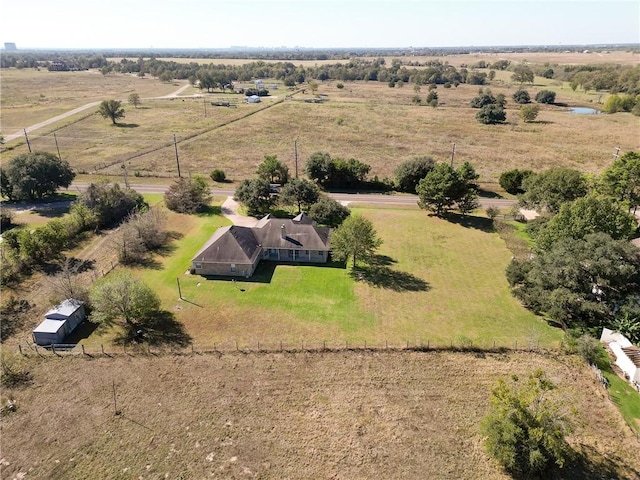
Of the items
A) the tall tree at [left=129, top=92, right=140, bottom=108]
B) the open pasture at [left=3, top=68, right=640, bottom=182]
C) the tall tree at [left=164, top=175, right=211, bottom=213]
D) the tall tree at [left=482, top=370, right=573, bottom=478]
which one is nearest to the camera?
the tall tree at [left=482, top=370, right=573, bottom=478]

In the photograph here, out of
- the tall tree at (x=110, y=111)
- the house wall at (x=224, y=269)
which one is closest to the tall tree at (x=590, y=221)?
the house wall at (x=224, y=269)

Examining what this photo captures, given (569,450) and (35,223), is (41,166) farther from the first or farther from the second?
(569,450)

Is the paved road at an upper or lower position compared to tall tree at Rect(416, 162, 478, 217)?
lower

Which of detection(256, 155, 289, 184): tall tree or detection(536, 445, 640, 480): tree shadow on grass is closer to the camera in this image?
detection(536, 445, 640, 480): tree shadow on grass

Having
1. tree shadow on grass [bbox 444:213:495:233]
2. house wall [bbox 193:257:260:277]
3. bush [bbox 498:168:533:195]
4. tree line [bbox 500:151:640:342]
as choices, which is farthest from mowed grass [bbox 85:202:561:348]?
bush [bbox 498:168:533:195]

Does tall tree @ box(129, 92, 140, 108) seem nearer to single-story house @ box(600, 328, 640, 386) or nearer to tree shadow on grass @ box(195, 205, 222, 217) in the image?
tree shadow on grass @ box(195, 205, 222, 217)

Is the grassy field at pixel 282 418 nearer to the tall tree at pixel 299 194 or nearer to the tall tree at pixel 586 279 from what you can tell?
the tall tree at pixel 586 279

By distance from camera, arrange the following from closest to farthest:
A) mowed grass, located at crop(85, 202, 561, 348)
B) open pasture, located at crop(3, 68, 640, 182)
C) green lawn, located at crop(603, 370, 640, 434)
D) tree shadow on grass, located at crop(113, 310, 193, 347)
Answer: green lawn, located at crop(603, 370, 640, 434) < tree shadow on grass, located at crop(113, 310, 193, 347) < mowed grass, located at crop(85, 202, 561, 348) < open pasture, located at crop(3, 68, 640, 182)

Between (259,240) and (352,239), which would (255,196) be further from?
(352,239)
